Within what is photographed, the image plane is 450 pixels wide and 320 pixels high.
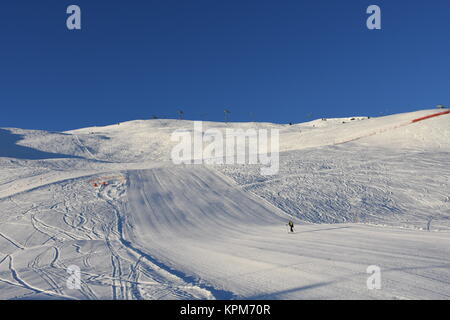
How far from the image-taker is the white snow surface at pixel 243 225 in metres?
10.7

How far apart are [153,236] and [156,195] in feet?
34.9

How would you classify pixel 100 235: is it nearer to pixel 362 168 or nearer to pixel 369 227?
pixel 369 227

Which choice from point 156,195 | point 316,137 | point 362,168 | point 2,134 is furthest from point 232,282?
point 2,134

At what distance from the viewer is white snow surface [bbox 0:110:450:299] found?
420 inches

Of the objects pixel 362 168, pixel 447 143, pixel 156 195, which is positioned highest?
pixel 447 143

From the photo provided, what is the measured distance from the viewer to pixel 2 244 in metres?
19.0

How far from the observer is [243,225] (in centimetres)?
2262

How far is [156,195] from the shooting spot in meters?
30.5

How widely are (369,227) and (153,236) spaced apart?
523 inches

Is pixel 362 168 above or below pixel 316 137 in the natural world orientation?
below

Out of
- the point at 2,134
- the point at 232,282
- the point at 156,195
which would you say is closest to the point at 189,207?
the point at 156,195
